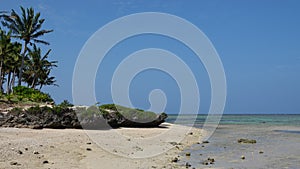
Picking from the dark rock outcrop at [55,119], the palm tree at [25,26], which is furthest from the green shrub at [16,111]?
the palm tree at [25,26]

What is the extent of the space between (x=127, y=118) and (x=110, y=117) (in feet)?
7.97

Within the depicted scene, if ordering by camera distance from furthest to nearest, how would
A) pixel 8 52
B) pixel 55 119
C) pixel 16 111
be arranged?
1. pixel 8 52
2. pixel 55 119
3. pixel 16 111

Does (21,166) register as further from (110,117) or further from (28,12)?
(28,12)

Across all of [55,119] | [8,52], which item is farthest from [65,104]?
[8,52]

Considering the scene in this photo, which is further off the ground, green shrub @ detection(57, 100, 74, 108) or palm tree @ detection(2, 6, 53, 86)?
palm tree @ detection(2, 6, 53, 86)

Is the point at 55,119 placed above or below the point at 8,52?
below

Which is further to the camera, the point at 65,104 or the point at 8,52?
the point at 8,52

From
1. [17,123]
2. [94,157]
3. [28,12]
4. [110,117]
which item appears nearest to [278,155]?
[94,157]

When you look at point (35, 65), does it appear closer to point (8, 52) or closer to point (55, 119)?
point (8, 52)

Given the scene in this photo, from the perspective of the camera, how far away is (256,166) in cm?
1288

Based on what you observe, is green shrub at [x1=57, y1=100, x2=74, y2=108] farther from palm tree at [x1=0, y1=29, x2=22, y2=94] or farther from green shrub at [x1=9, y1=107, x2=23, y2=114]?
palm tree at [x1=0, y1=29, x2=22, y2=94]

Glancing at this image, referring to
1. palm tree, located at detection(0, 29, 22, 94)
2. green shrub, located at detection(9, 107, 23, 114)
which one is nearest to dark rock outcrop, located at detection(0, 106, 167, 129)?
green shrub, located at detection(9, 107, 23, 114)

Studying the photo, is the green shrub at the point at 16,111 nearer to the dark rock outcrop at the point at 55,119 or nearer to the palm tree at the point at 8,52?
the dark rock outcrop at the point at 55,119

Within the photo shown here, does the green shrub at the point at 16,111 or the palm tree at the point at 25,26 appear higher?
the palm tree at the point at 25,26
